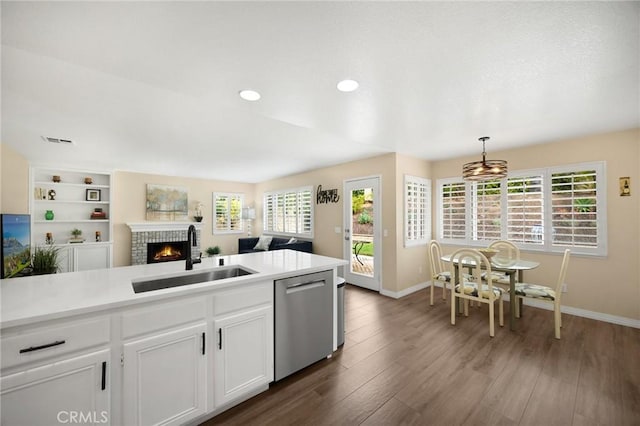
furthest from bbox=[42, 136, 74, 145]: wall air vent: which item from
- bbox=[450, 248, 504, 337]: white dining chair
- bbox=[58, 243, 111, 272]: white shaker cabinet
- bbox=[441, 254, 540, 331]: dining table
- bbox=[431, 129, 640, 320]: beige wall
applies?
bbox=[431, 129, 640, 320]: beige wall

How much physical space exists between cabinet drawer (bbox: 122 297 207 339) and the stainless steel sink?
0.37 metres

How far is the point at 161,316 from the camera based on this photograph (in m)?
1.49

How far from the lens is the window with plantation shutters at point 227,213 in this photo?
7465mm

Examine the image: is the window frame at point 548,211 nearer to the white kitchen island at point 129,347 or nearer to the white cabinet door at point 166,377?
the white kitchen island at point 129,347

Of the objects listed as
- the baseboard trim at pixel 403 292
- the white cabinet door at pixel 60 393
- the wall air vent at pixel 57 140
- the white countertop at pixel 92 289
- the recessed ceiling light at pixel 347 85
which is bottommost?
the baseboard trim at pixel 403 292

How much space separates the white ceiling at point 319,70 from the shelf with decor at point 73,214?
2.14 m

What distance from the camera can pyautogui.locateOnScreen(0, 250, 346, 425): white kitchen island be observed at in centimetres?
117

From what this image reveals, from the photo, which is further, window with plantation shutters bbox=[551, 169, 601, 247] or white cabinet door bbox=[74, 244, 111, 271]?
white cabinet door bbox=[74, 244, 111, 271]

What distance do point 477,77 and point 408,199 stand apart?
2653 millimetres

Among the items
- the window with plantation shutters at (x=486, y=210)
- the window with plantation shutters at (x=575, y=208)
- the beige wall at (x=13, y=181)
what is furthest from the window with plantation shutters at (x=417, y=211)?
the beige wall at (x=13, y=181)

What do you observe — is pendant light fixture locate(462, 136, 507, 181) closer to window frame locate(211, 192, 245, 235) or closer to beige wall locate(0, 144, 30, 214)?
window frame locate(211, 192, 245, 235)

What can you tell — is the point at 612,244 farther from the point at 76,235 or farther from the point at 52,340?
the point at 76,235

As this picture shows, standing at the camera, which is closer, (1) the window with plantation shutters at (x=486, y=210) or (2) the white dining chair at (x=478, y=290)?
(2) the white dining chair at (x=478, y=290)

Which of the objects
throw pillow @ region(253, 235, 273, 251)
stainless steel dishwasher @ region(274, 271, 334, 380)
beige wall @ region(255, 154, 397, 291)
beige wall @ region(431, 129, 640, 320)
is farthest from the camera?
throw pillow @ region(253, 235, 273, 251)
